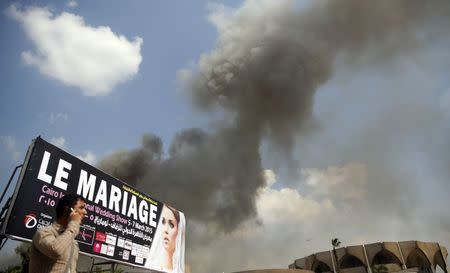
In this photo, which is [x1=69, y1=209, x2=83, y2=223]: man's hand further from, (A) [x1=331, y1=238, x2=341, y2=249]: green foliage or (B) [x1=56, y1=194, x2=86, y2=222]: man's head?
(A) [x1=331, y1=238, x2=341, y2=249]: green foliage

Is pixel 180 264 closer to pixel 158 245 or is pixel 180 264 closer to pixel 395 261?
pixel 158 245

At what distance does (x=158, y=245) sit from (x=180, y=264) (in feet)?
7.89

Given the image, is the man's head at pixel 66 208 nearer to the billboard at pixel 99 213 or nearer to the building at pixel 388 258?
the billboard at pixel 99 213

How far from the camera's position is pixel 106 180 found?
575 inches

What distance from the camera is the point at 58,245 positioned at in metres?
3.16

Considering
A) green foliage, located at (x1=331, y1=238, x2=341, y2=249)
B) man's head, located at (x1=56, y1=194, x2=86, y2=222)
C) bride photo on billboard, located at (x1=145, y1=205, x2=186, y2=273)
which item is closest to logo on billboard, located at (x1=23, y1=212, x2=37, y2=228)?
bride photo on billboard, located at (x1=145, y1=205, x2=186, y2=273)

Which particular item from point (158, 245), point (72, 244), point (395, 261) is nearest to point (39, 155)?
point (158, 245)

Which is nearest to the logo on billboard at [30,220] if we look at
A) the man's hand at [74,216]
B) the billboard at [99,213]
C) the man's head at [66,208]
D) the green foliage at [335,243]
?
the billboard at [99,213]

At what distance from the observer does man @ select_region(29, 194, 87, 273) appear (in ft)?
10.4

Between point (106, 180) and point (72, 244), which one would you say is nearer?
point (72, 244)

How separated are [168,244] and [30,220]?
26.7 ft

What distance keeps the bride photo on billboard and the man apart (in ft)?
43.4

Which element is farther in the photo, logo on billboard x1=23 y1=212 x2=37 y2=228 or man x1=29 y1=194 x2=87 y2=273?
logo on billboard x1=23 y1=212 x2=37 y2=228

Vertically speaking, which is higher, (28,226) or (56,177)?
(56,177)
